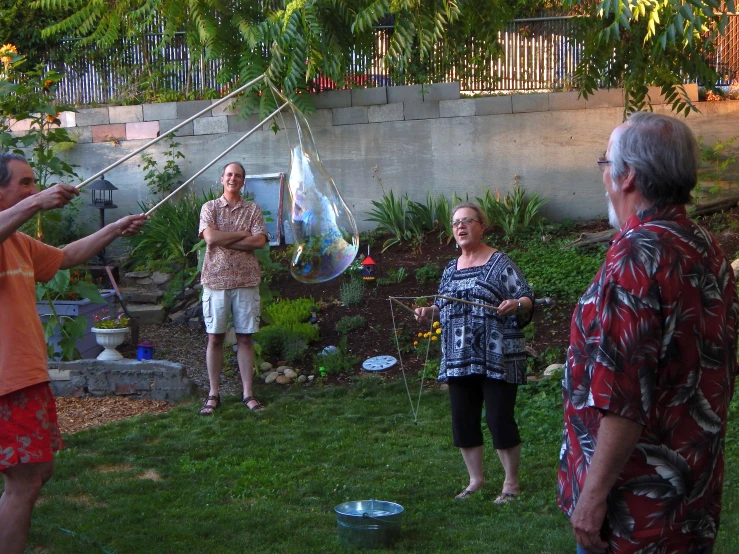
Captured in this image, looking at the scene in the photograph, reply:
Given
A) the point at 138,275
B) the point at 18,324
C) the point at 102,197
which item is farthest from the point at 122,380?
the point at 102,197

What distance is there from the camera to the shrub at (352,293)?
28.6 feet

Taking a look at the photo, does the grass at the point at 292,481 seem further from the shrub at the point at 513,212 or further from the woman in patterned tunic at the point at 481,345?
the shrub at the point at 513,212

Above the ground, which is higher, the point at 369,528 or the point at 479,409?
the point at 479,409

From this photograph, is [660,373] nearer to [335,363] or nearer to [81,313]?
[335,363]

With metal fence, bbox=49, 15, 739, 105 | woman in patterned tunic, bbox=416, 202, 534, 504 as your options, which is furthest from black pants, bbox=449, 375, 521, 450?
metal fence, bbox=49, 15, 739, 105

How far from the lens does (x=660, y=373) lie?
1998mm

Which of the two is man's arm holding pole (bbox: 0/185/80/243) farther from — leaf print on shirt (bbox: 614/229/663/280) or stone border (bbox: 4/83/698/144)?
stone border (bbox: 4/83/698/144)

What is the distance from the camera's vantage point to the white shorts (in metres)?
6.54

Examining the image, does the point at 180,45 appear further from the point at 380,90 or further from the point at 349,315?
the point at 349,315

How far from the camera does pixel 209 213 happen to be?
6.59 metres

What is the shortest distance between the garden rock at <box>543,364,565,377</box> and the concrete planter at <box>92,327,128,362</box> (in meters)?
3.65

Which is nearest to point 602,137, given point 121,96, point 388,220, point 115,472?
point 388,220

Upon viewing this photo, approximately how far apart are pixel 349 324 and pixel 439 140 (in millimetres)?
3521

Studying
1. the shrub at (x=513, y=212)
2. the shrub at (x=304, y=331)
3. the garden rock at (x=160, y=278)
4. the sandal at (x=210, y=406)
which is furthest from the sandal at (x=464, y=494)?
the garden rock at (x=160, y=278)
